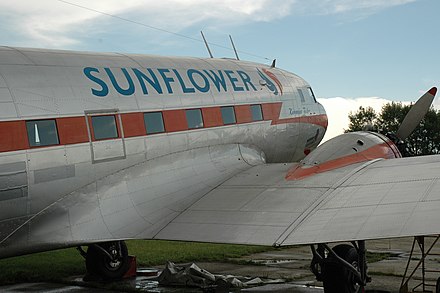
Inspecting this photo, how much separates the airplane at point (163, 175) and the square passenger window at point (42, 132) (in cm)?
2

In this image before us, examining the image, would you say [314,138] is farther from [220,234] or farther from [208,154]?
[220,234]

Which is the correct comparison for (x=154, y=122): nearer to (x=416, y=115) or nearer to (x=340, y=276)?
(x=340, y=276)

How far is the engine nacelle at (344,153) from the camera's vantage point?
33.8 feet

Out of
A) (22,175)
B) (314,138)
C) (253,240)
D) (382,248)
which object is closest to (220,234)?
(253,240)

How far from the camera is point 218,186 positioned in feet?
34.4

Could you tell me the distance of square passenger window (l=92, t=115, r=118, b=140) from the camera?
891cm

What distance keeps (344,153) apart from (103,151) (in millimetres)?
4472


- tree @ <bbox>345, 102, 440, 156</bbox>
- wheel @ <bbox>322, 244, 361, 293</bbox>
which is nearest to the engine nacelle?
wheel @ <bbox>322, 244, 361, 293</bbox>

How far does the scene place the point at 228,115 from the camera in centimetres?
1195

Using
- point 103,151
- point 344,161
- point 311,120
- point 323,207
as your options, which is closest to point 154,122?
point 103,151

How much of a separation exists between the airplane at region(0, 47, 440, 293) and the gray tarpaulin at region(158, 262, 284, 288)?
1.36 m

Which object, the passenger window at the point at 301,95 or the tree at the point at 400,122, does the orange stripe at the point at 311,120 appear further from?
the tree at the point at 400,122

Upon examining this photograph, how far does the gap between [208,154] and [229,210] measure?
77.3 inches

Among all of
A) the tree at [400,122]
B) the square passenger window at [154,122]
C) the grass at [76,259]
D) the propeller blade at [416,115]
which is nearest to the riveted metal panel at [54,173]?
the square passenger window at [154,122]
